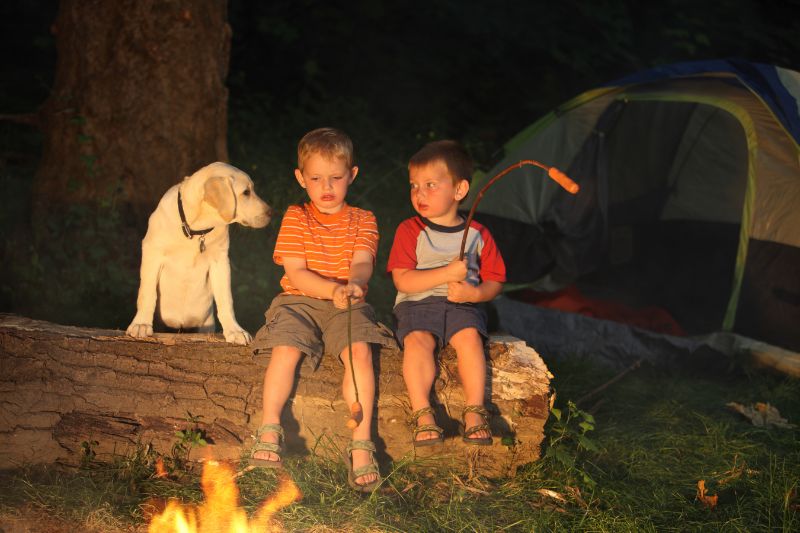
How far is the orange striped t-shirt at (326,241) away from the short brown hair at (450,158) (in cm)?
41

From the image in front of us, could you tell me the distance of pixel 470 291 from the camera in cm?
378

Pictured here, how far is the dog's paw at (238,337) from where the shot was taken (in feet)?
12.5

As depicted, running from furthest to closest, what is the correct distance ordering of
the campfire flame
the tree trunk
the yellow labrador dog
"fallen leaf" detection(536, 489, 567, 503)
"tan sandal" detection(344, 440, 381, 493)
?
the tree trunk
the yellow labrador dog
"fallen leaf" detection(536, 489, 567, 503)
"tan sandal" detection(344, 440, 381, 493)
the campfire flame

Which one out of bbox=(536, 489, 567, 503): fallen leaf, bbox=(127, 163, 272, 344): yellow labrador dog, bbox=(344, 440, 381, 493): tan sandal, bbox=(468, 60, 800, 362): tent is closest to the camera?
bbox=(344, 440, 381, 493): tan sandal

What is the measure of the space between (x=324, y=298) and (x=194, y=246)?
0.71 m

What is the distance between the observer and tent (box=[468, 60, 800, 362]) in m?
5.66

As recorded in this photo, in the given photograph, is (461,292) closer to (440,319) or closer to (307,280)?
(440,319)

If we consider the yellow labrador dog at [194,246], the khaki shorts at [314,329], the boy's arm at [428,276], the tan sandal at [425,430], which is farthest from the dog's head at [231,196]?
the tan sandal at [425,430]

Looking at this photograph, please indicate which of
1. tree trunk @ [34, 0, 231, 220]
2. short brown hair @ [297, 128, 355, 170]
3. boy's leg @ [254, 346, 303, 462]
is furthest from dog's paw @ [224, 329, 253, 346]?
tree trunk @ [34, 0, 231, 220]

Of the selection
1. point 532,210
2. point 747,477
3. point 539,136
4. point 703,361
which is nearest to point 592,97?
point 539,136

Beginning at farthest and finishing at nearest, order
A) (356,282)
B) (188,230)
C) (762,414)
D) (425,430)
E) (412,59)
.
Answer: (412,59) → (762,414) → (188,230) → (356,282) → (425,430)

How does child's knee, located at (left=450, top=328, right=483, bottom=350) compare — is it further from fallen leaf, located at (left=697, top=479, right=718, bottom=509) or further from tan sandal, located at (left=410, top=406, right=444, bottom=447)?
fallen leaf, located at (left=697, top=479, right=718, bottom=509)

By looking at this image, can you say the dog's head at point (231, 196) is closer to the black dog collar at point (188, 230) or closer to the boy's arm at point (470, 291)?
the black dog collar at point (188, 230)

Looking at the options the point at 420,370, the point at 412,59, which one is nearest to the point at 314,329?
the point at 420,370
